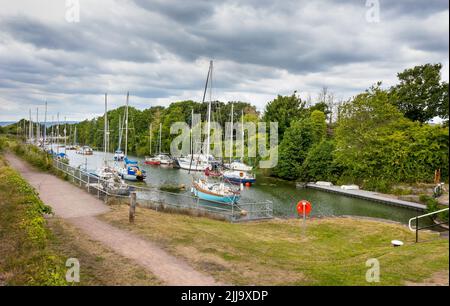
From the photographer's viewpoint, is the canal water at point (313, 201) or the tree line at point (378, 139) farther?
the tree line at point (378, 139)

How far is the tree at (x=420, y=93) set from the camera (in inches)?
1768

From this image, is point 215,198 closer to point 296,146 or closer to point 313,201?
point 313,201

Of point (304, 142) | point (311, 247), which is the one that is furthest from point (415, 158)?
point (311, 247)

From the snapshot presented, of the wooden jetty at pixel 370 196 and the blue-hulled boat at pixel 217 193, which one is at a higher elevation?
the blue-hulled boat at pixel 217 193

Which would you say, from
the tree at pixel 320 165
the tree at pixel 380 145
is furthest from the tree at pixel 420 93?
the tree at pixel 320 165

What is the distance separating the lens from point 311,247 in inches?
592

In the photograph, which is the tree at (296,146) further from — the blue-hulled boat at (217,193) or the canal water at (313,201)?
the blue-hulled boat at (217,193)

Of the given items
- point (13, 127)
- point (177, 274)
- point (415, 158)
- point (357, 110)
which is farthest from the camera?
point (13, 127)

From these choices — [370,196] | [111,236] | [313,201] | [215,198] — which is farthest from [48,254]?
[370,196]

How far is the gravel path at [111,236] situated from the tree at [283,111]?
154ft

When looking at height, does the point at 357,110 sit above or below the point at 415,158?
Result: above
